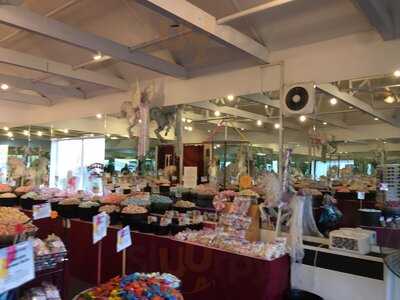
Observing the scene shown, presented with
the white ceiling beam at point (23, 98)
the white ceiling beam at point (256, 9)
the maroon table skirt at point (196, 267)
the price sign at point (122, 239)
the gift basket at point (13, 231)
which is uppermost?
the white ceiling beam at point (256, 9)

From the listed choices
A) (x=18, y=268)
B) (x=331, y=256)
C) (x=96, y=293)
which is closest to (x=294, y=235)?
(x=331, y=256)

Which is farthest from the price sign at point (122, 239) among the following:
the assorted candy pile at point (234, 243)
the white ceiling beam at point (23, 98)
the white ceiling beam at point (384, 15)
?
the white ceiling beam at point (23, 98)

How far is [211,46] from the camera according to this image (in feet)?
15.6

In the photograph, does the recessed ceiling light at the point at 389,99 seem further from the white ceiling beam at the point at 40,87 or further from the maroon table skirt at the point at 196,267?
the white ceiling beam at the point at 40,87

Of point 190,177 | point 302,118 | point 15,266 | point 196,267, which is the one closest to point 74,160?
point 190,177

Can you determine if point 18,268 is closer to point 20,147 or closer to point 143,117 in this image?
point 143,117

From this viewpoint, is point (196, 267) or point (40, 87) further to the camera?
point (40, 87)

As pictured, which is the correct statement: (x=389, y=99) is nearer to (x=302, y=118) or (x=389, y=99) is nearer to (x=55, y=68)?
(x=302, y=118)

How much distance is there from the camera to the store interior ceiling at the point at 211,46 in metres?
3.52

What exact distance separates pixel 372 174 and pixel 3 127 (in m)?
8.13

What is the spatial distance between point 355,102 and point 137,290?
2.83m

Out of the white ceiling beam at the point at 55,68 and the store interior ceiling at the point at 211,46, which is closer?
the store interior ceiling at the point at 211,46

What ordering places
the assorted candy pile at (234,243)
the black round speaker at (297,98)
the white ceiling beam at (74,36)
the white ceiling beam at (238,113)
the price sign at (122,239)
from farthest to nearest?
the white ceiling beam at (238,113), the black round speaker at (297,98), the white ceiling beam at (74,36), the assorted candy pile at (234,243), the price sign at (122,239)

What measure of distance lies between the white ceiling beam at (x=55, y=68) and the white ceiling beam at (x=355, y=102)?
333 centimetres
